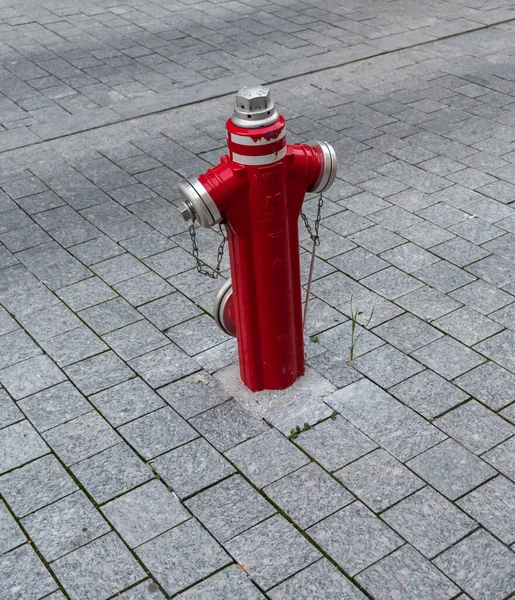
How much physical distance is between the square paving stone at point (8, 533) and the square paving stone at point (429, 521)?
5.49ft

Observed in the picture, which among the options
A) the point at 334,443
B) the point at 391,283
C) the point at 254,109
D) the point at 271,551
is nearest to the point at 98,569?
the point at 271,551

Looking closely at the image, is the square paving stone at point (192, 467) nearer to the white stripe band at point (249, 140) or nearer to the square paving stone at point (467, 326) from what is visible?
the white stripe band at point (249, 140)

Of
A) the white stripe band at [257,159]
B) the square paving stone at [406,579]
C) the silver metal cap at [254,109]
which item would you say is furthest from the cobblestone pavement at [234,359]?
the silver metal cap at [254,109]

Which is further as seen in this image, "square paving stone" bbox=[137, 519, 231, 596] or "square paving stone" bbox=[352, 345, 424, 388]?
"square paving stone" bbox=[352, 345, 424, 388]

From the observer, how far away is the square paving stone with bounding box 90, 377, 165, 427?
444 cm

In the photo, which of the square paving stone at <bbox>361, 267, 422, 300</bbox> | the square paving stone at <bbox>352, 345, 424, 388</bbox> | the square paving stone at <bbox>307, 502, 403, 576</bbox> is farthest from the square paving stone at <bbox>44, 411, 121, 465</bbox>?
the square paving stone at <bbox>361, 267, 422, 300</bbox>

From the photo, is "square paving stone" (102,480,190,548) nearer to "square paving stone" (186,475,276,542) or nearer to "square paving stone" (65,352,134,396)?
"square paving stone" (186,475,276,542)

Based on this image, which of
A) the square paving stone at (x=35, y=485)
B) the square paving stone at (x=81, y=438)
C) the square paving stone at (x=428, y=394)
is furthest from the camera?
the square paving stone at (x=428, y=394)

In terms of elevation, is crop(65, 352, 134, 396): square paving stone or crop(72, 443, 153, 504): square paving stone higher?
crop(72, 443, 153, 504): square paving stone

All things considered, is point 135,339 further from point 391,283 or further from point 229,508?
point 391,283

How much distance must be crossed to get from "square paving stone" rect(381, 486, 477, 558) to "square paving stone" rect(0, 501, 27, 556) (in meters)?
1.67

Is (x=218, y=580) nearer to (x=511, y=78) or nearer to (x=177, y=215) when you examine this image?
(x=177, y=215)

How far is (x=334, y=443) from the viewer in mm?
4207

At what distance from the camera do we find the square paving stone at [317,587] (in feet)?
11.3
